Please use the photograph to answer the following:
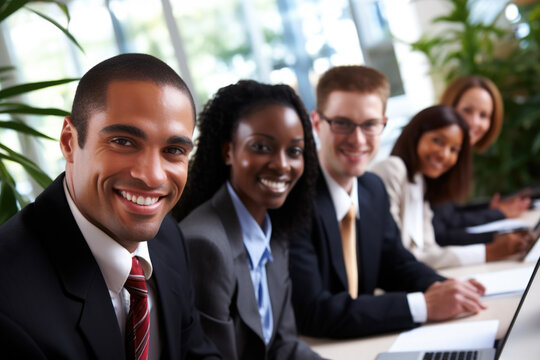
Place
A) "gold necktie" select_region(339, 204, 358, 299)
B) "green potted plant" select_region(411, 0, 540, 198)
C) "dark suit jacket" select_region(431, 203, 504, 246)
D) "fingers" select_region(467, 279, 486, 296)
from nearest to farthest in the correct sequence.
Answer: "fingers" select_region(467, 279, 486, 296)
"gold necktie" select_region(339, 204, 358, 299)
"dark suit jacket" select_region(431, 203, 504, 246)
"green potted plant" select_region(411, 0, 540, 198)

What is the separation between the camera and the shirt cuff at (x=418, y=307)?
1.84 meters

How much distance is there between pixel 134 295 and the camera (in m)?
1.12

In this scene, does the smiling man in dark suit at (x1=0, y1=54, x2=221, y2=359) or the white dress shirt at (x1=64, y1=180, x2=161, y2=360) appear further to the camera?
the white dress shirt at (x1=64, y1=180, x2=161, y2=360)

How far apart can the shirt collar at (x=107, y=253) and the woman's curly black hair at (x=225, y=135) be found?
2.51 ft

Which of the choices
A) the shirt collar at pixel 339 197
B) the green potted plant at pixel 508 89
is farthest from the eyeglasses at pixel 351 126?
the green potted plant at pixel 508 89

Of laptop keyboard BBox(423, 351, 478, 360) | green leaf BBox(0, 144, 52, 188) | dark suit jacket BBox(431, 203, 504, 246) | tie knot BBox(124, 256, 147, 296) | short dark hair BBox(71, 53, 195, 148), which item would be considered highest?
short dark hair BBox(71, 53, 195, 148)

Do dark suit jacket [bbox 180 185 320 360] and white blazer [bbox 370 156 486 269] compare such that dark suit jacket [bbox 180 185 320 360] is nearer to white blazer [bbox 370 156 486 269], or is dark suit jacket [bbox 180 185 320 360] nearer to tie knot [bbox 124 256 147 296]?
tie knot [bbox 124 256 147 296]

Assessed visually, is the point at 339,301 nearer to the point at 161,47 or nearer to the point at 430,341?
the point at 430,341

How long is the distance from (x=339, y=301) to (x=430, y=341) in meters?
0.34

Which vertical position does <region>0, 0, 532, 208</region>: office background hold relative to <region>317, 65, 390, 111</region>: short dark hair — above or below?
above

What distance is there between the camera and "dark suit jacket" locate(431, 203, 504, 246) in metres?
3.09

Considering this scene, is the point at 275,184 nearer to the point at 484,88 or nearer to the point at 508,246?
the point at 508,246

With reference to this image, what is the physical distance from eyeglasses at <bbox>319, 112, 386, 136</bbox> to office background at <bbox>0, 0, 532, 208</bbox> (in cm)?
388

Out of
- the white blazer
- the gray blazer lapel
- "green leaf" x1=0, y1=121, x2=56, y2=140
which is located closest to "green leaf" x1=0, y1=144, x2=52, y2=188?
"green leaf" x1=0, y1=121, x2=56, y2=140
